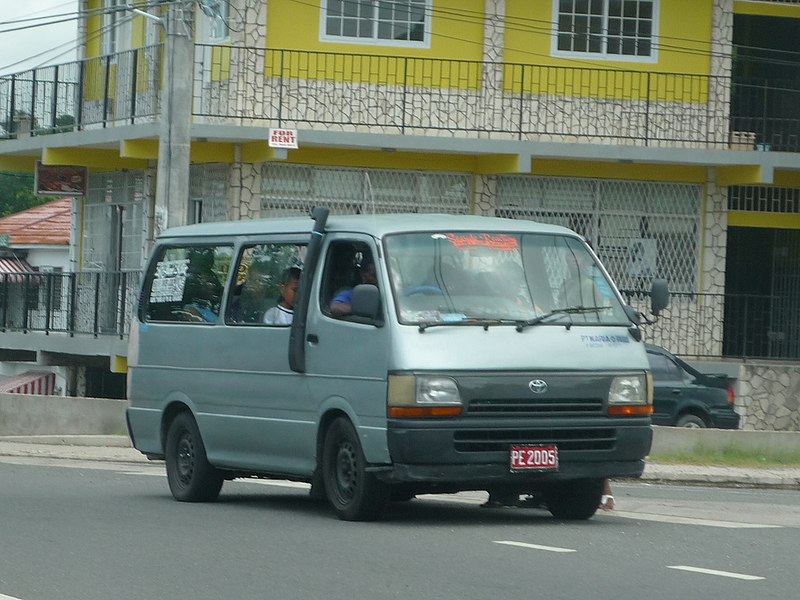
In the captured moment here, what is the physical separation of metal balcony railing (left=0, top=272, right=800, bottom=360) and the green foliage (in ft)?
191

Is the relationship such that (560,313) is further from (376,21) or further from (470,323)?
(376,21)

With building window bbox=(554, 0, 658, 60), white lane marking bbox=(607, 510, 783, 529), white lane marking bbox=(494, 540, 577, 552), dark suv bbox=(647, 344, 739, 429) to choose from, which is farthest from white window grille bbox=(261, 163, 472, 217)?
white lane marking bbox=(494, 540, 577, 552)

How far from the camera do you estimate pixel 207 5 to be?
899 inches

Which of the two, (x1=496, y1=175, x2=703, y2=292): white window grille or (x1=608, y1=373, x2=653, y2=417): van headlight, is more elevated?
(x1=496, y1=175, x2=703, y2=292): white window grille

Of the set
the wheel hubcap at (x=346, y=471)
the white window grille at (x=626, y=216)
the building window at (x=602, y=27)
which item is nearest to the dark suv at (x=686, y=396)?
the white window grille at (x=626, y=216)

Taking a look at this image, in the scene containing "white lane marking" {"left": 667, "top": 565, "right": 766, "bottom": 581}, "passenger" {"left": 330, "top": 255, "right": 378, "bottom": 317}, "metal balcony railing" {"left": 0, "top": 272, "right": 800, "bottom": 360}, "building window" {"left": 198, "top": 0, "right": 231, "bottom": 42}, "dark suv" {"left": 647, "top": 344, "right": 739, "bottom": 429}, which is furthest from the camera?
"metal balcony railing" {"left": 0, "top": 272, "right": 800, "bottom": 360}

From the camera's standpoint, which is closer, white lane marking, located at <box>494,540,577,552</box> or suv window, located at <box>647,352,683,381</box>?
white lane marking, located at <box>494,540,577,552</box>

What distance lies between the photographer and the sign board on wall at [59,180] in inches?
1156

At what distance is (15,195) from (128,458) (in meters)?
68.9

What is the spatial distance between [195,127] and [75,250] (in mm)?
8213

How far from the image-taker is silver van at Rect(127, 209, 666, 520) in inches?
430

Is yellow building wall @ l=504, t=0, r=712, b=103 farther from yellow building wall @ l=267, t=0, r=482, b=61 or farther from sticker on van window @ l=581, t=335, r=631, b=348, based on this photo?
sticker on van window @ l=581, t=335, r=631, b=348

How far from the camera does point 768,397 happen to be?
81.0ft

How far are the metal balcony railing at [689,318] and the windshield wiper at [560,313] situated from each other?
1327 cm
